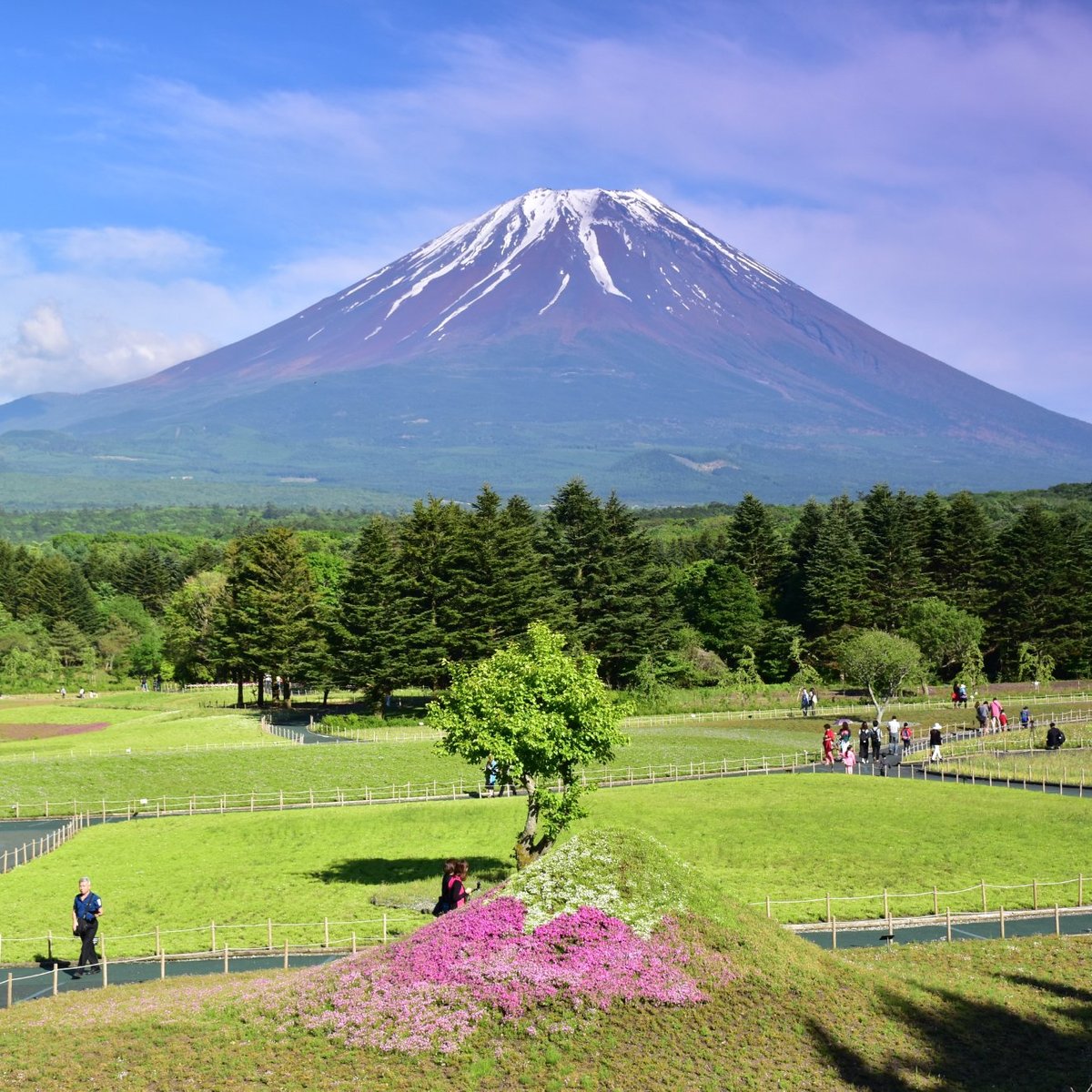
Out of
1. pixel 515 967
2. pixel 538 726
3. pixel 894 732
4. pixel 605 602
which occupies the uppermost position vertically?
pixel 605 602

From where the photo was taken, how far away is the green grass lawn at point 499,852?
27.8 m

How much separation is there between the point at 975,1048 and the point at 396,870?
17.1 meters

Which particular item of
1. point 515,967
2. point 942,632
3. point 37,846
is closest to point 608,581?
point 942,632

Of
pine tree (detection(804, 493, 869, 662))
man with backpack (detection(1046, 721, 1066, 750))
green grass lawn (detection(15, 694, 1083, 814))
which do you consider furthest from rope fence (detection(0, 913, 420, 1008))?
pine tree (detection(804, 493, 869, 662))

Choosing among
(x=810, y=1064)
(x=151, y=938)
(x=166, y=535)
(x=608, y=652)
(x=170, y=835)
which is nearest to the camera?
(x=810, y=1064)

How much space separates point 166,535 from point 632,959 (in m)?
185

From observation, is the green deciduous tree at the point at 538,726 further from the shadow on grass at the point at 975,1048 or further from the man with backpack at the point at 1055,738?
the man with backpack at the point at 1055,738

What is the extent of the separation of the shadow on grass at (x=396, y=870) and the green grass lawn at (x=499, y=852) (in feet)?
0.23

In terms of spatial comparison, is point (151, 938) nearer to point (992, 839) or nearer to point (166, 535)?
point (992, 839)

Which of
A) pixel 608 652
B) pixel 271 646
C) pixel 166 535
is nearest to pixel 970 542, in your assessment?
pixel 608 652

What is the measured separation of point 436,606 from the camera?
2731 inches

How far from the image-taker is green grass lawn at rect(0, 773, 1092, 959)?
27.8 meters

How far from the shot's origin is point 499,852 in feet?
110

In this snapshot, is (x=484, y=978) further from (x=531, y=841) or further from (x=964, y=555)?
(x=964, y=555)
